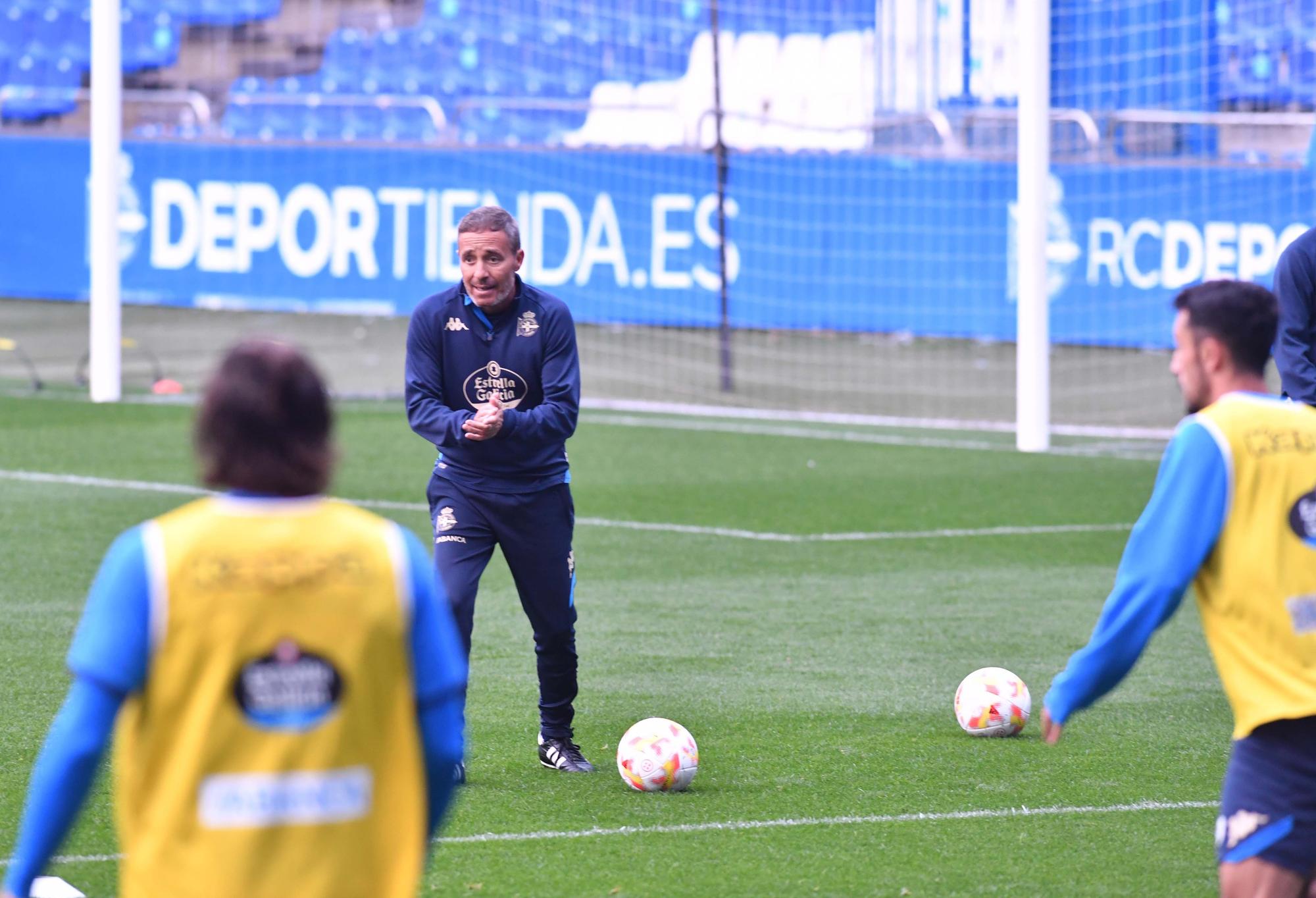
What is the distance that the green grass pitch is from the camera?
554 centimetres

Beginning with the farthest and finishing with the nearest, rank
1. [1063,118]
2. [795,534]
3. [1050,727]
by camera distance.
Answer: [1063,118] < [795,534] < [1050,727]

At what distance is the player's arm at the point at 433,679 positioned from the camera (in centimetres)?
288

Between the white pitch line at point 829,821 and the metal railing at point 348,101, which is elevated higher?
the metal railing at point 348,101

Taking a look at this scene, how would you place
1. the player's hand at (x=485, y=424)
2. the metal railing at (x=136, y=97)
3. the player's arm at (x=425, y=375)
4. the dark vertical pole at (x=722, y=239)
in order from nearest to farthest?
the player's hand at (x=485, y=424)
the player's arm at (x=425, y=375)
the dark vertical pole at (x=722, y=239)
the metal railing at (x=136, y=97)

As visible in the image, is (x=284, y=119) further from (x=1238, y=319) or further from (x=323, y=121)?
(x=1238, y=319)

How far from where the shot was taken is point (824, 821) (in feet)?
19.4

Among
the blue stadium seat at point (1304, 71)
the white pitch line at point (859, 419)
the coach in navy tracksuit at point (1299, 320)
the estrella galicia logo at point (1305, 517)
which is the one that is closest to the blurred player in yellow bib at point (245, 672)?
the estrella galicia logo at point (1305, 517)

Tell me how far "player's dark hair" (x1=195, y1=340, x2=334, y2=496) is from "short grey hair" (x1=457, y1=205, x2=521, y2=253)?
11.0 ft

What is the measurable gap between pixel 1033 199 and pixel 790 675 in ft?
25.4

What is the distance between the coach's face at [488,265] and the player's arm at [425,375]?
0.62 feet

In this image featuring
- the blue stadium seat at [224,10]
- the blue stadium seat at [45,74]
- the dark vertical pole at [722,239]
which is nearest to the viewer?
the dark vertical pole at [722,239]

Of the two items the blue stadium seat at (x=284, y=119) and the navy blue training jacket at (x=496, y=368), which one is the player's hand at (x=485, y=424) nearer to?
the navy blue training jacket at (x=496, y=368)

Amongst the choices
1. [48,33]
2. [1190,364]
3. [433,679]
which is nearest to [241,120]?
[48,33]

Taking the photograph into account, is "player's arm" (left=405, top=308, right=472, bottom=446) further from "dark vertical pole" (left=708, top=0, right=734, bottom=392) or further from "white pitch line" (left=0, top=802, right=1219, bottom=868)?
"dark vertical pole" (left=708, top=0, right=734, bottom=392)
